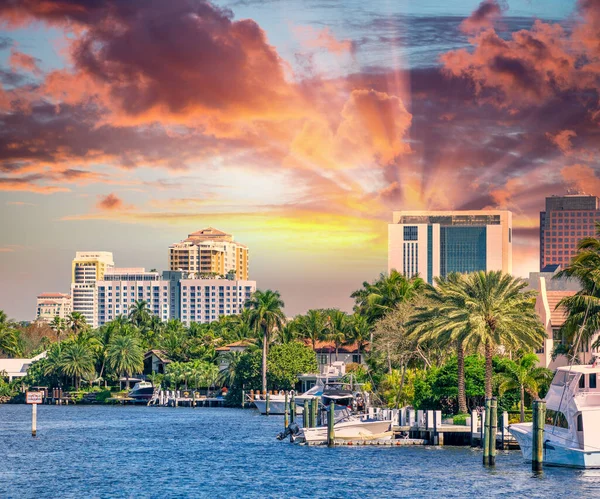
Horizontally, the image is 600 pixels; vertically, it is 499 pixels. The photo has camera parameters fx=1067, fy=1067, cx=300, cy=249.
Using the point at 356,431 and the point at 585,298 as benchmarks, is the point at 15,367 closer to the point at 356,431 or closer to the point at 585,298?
the point at 356,431

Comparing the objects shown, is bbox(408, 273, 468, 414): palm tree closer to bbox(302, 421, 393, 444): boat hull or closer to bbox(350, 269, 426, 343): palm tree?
bbox(302, 421, 393, 444): boat hull

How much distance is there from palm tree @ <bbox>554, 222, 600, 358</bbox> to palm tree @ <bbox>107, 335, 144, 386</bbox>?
114443mm

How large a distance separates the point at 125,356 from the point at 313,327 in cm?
3213

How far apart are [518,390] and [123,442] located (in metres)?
32.7

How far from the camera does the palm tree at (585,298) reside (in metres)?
70.3

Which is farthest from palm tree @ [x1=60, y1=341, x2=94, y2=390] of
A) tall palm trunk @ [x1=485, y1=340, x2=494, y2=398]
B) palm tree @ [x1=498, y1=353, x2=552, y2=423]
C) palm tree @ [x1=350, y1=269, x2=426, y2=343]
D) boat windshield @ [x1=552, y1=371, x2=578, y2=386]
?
boat windshield @ [x1=552, y1=371, x2=578, y2=386]

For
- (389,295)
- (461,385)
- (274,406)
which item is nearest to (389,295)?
(389,295)

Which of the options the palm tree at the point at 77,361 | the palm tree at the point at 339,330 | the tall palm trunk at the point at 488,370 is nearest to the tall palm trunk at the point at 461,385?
the tall palm trunk at the point at 488,370

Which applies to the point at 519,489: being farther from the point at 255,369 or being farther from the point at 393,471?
the point at 255,369

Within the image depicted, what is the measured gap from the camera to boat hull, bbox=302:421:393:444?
3083 inches

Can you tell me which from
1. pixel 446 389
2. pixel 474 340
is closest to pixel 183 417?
pixel 446 389

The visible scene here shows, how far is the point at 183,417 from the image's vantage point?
12988 centimetres

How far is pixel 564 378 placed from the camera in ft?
203

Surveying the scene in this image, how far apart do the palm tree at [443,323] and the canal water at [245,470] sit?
28.9 ft
